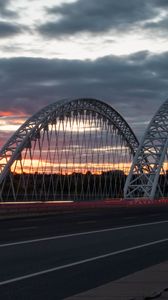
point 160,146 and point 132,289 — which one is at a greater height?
point 160,146

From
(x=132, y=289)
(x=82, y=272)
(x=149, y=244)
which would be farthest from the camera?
(x=149, y=244)

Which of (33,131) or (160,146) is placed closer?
(33,131)

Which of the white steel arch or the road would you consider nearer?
the road

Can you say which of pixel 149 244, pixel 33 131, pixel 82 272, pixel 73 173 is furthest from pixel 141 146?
pixel 82 272

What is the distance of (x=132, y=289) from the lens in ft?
38.5

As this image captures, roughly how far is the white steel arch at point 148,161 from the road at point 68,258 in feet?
193

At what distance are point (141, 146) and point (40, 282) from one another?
249ft

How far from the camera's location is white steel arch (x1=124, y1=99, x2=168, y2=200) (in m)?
86.5

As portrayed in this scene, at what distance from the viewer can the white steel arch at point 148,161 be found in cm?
8650

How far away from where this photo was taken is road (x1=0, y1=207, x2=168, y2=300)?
1259 centimetres

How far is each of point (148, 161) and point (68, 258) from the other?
74.6 metres

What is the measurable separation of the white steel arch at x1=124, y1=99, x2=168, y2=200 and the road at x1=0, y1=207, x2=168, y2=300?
193 ft

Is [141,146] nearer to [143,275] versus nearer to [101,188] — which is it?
[101,188]

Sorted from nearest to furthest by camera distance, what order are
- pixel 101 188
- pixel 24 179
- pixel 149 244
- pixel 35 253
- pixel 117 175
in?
pixel 35 253, pixel 149 244, pixel 24 179, pixel 101 188, pixel 117 175
